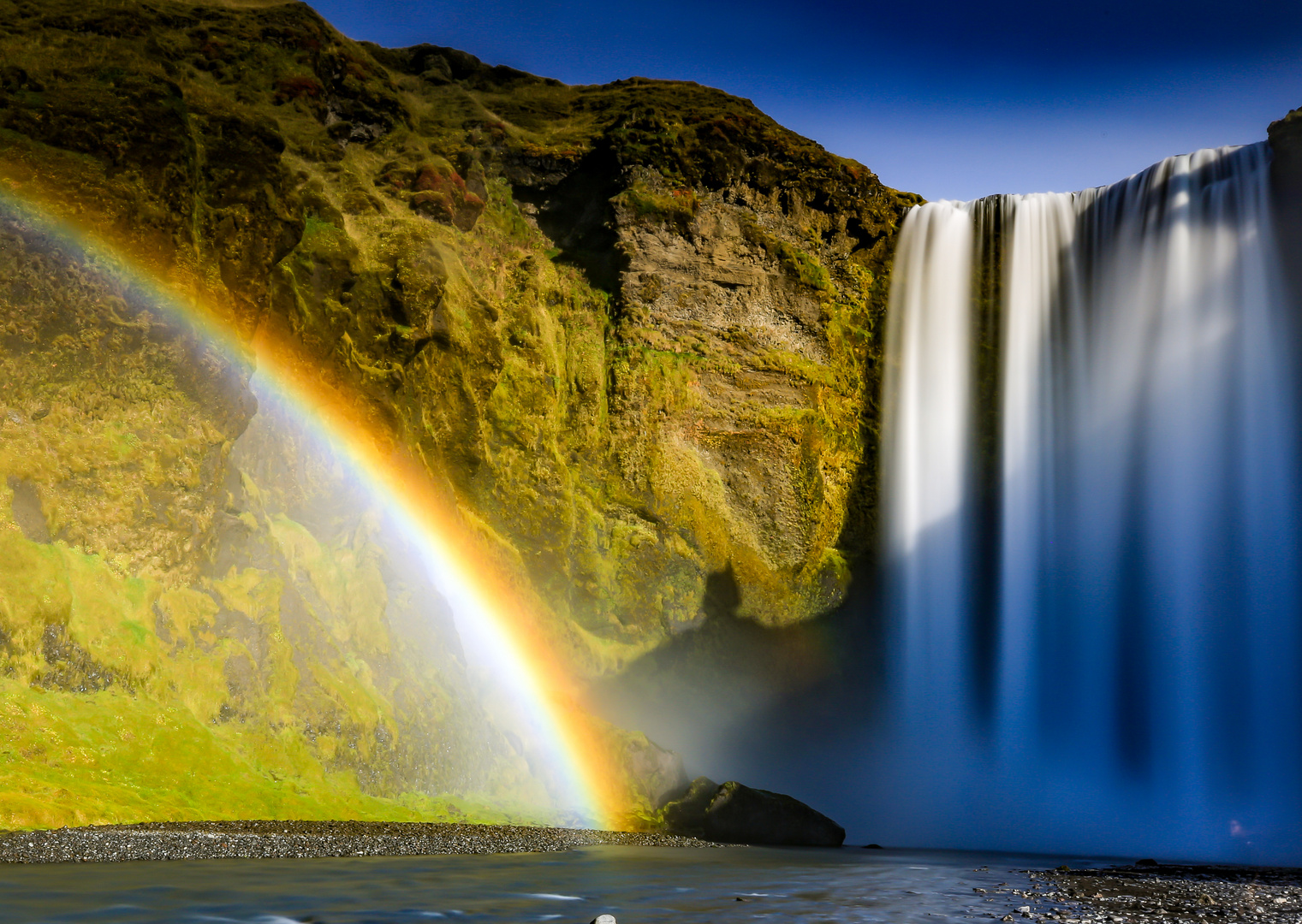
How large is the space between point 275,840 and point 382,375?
42.7 feet

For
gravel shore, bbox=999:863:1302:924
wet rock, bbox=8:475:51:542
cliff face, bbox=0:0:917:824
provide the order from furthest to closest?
1. cliff face, bbox=0:0:917:824
2. wet rock, bbox=8:475:51:542
3. gravel shore, bbox=999:863:1302:924

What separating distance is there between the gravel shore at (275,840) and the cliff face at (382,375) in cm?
78

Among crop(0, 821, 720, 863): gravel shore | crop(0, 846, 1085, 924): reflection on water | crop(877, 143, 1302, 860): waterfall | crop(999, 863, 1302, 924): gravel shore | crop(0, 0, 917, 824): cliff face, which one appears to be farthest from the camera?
crop(877, 143, 1302, 860): waterfall

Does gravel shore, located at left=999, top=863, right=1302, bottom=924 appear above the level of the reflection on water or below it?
above

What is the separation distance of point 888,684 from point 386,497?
57.0ft

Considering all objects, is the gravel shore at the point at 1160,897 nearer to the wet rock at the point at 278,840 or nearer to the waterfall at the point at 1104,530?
the wet rock at the point at 278,840

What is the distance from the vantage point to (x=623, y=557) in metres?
26.7

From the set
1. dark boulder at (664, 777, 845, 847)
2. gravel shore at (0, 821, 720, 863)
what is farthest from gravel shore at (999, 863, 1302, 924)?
gravel shore at (0, 821, 720, 863)

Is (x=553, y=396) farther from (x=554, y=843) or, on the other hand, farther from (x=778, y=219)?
(x=554, y=843)

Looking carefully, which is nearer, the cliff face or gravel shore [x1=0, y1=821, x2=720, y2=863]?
gravel shore [x1=0, y1=821, x2=720, y2=863]

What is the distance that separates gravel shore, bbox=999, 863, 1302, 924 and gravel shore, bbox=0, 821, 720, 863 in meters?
7.79

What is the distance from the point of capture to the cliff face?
14.6 m

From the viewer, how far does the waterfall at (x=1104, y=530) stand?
2372 cm

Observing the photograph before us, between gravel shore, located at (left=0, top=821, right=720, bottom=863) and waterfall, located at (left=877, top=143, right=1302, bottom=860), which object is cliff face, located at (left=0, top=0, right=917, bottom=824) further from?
waterfall, located at (left=877, top=143, right=1302, bottom=860)
